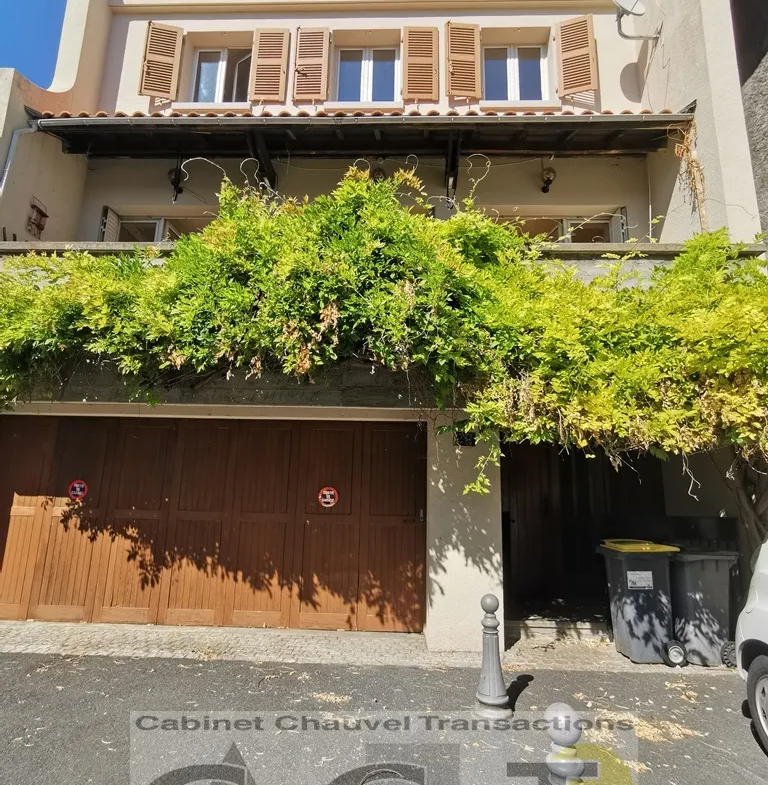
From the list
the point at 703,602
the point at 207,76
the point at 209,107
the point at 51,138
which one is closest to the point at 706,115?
the point at 703,602

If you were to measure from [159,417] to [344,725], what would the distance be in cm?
443

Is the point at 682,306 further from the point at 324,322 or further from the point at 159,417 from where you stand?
the point at 159,417

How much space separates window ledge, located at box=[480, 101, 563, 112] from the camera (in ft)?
26.3

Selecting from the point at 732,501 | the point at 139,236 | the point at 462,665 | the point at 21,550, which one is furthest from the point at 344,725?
the point at 139,236

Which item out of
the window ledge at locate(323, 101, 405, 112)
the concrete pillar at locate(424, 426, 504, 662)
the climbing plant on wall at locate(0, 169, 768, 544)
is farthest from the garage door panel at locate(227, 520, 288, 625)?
the window ledge at locate(323, 101, 405, 112)

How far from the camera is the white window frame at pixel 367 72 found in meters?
8.53

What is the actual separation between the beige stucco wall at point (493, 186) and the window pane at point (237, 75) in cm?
182

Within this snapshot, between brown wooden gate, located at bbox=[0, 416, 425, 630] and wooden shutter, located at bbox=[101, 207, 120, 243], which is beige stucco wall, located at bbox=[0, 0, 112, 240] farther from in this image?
brown wooden gate, located at bbox=[0, 416, 425, 630]

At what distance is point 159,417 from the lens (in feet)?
21.4

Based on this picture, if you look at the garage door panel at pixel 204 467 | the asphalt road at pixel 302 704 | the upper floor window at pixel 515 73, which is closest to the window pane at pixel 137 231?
the garage door panel at pixel 204 467

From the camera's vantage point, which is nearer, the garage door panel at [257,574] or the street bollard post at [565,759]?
the street bollard post at [565,759]

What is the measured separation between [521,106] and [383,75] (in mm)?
2563

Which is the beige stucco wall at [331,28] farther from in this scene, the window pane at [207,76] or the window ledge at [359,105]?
the window ledge at [359,105]

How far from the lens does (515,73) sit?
8.62 m
